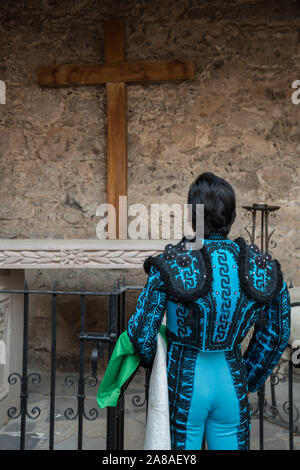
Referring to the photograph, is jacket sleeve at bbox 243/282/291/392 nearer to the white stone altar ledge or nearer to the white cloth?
the white cloth

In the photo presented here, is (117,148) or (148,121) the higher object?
(148,121)

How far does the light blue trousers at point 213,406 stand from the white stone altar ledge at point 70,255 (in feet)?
4.65

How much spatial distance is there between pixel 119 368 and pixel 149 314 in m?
0.27

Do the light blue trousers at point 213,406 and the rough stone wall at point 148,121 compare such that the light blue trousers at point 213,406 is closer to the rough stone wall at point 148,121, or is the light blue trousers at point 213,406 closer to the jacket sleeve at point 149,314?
the jacket sleeve at point 149,314

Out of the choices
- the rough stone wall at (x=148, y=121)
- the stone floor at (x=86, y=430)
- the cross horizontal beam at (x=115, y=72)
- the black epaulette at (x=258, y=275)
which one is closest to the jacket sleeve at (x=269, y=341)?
the black epaulette at (x=258, y=275)

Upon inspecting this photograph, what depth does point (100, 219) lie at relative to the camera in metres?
4.24

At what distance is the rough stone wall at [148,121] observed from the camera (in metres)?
4.12

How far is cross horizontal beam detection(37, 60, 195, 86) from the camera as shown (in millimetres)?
4078

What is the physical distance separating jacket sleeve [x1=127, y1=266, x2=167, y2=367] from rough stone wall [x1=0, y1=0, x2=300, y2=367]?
2.69 m

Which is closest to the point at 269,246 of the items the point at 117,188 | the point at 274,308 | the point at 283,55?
the point at 117,188

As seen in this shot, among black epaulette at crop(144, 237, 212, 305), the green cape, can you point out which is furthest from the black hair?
the green cape

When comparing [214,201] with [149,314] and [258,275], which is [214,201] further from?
[149,314]

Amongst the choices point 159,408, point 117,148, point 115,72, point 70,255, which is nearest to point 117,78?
point 115,72

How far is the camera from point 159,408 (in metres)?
1.47
